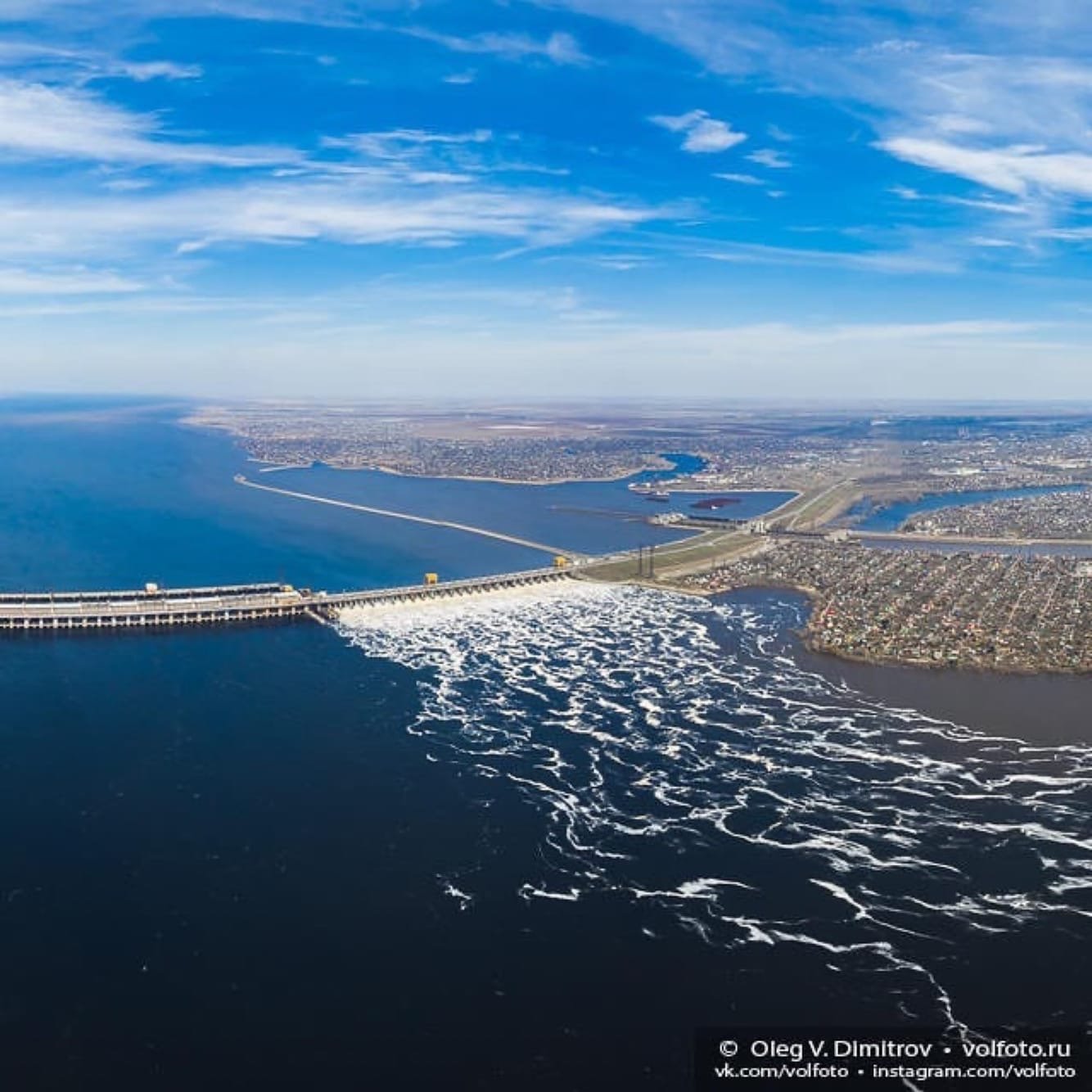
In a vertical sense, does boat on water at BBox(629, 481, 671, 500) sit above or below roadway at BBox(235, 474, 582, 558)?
above

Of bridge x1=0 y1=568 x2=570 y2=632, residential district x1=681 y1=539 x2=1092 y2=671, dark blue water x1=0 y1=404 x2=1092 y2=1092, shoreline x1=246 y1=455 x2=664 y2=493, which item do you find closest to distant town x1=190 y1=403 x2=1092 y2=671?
residential district x1=681 y1=539 x2=1092 y2=671

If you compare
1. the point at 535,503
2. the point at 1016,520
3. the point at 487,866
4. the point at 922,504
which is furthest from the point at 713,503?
the point at 487,866

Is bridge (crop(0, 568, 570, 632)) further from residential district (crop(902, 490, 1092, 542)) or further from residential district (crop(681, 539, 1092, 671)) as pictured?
residential district (crop(902, 490, 1092, 542))

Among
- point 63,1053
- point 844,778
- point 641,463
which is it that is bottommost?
point 63,1053

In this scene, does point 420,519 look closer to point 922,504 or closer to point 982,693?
point 922,504

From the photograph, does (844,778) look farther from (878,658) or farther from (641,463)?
(641,463)

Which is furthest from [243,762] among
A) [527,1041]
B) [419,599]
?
[419,599]
